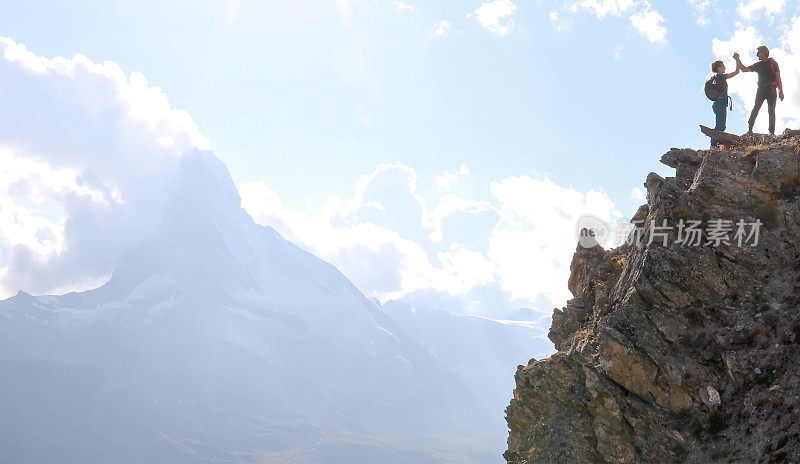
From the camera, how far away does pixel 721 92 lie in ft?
89.4

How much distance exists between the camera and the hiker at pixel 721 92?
27.3 meters

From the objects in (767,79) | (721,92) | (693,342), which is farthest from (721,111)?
(693,342)

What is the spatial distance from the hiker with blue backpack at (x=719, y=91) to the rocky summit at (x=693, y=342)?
12.4ft

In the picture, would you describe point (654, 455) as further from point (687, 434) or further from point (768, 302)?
point (768, 302)

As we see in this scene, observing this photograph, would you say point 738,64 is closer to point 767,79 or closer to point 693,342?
point 767,79

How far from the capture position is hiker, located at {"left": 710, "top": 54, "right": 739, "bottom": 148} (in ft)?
89.5

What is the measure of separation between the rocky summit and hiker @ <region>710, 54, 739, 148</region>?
3746mm

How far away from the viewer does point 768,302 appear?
1820cm

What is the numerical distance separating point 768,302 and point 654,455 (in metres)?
6.66

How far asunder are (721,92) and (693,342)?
1534cm

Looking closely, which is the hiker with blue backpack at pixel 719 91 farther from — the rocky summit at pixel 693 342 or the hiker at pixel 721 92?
the rocky summit at pixel 693 342

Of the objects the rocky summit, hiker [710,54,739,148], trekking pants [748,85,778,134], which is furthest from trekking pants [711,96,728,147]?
the rocky summit

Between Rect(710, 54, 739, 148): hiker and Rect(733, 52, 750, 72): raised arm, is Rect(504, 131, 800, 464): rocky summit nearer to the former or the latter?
Rect(710, 54, 739, 148): hiker

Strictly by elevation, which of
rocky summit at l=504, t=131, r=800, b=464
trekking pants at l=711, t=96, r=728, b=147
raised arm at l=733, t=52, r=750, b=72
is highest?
raised arm at l=733, t=52, r=750, b=72
